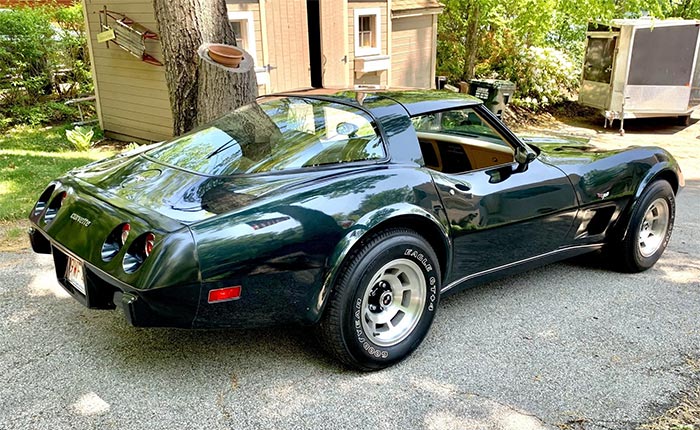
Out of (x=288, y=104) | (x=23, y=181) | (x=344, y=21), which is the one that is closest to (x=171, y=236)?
(x=288, y=104)

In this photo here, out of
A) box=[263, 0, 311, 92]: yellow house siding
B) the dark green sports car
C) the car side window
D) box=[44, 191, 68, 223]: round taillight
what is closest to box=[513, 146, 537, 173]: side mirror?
the dark green sports car

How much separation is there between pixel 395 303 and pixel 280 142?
107cm

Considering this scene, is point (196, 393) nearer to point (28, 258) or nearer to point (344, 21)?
point (28, 258)

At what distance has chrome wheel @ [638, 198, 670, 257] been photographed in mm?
4410

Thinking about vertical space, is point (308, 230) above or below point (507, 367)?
above

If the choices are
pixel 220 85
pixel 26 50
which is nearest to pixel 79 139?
pixel 26 50

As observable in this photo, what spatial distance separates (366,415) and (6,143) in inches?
332

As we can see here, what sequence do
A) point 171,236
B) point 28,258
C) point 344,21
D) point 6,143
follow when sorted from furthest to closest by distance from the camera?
point 344,21, point 6,143, point 28,258, point 171,236

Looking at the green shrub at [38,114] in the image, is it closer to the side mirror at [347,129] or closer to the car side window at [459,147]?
the car side window at [459,147]

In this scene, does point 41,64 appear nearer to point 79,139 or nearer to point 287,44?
point 79,139

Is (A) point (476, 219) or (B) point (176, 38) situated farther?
(B) point (176, 38)

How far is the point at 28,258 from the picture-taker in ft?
14.2

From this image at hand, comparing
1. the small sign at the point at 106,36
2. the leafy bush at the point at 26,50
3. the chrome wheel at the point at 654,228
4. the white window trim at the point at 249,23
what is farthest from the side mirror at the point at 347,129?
the leafy bush at the point at 26,50

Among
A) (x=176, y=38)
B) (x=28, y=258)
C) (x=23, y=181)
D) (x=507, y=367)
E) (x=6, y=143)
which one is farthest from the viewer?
(x=6, y=143)
